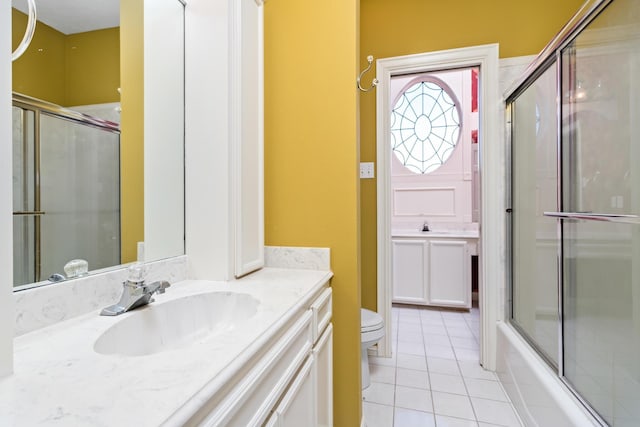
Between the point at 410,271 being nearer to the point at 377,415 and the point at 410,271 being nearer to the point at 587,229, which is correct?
the point at 377,415

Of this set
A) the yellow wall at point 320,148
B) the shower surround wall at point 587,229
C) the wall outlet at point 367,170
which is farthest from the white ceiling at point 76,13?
the shower surround wall at point 587,229

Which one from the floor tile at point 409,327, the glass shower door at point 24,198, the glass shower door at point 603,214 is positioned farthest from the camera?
the floor tile at point 409,327

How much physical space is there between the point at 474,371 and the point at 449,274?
1.19m

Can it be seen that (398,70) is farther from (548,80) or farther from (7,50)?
(7,50)

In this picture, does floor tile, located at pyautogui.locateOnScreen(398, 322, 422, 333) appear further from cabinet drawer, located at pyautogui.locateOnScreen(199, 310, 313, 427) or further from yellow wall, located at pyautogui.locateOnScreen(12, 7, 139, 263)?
yellow wall, located at pyautogui.locateOnScreen(12, 7, 139, 263)

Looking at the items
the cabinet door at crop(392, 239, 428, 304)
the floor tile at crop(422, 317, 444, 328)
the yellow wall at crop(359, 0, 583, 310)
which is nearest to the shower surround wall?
the yellow wall at crop(359, 0, 583, 310)

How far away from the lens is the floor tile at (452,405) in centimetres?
158

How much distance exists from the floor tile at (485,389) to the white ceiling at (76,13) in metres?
2.43

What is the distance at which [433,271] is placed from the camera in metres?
3.12

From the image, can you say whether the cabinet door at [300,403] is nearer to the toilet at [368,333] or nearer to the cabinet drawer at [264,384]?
the cabinet drawer at [264,384]

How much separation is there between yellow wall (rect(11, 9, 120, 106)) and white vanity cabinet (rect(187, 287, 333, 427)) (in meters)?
0.87

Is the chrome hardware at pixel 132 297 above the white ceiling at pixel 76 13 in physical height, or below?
below

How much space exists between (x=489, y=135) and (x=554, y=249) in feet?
2.86

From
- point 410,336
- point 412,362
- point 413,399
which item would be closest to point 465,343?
Result: point 410,336
